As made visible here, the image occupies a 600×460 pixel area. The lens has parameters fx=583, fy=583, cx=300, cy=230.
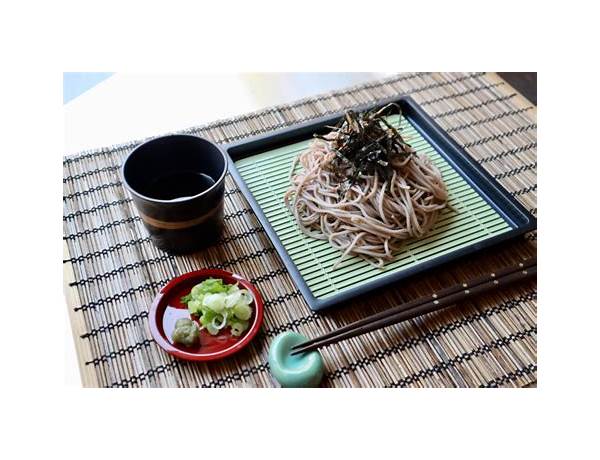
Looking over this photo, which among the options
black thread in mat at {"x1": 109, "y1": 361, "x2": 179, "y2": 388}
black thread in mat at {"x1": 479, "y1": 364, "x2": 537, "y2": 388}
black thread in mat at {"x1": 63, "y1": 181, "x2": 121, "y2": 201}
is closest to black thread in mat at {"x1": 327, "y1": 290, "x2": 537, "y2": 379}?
black thread in mat at {"x1": 479, "y1": 364, "x2": 537, "y2": 388}

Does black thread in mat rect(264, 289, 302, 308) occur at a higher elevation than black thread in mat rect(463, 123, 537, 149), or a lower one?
lower

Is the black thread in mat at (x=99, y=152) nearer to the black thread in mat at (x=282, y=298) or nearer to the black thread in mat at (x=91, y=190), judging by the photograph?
the black thread in mat at (x=91, y=190)

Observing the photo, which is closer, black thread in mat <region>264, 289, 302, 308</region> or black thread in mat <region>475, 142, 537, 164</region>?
black thread in mat <region>264, 289, 302, 308</region>

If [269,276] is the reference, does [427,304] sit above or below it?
below

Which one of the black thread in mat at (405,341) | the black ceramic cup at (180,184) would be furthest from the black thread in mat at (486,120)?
the black ceramic cup at (180,184)

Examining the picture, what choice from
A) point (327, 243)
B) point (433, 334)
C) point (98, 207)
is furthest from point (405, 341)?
point (98, 207)

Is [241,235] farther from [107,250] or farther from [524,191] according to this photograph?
[524,191]

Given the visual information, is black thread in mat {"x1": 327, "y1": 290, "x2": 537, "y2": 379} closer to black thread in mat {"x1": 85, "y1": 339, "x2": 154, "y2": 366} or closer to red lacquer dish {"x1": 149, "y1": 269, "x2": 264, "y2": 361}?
red lacquer dish {"x1": 149, "y1": 269, "x2": 264, "y2": 361}
